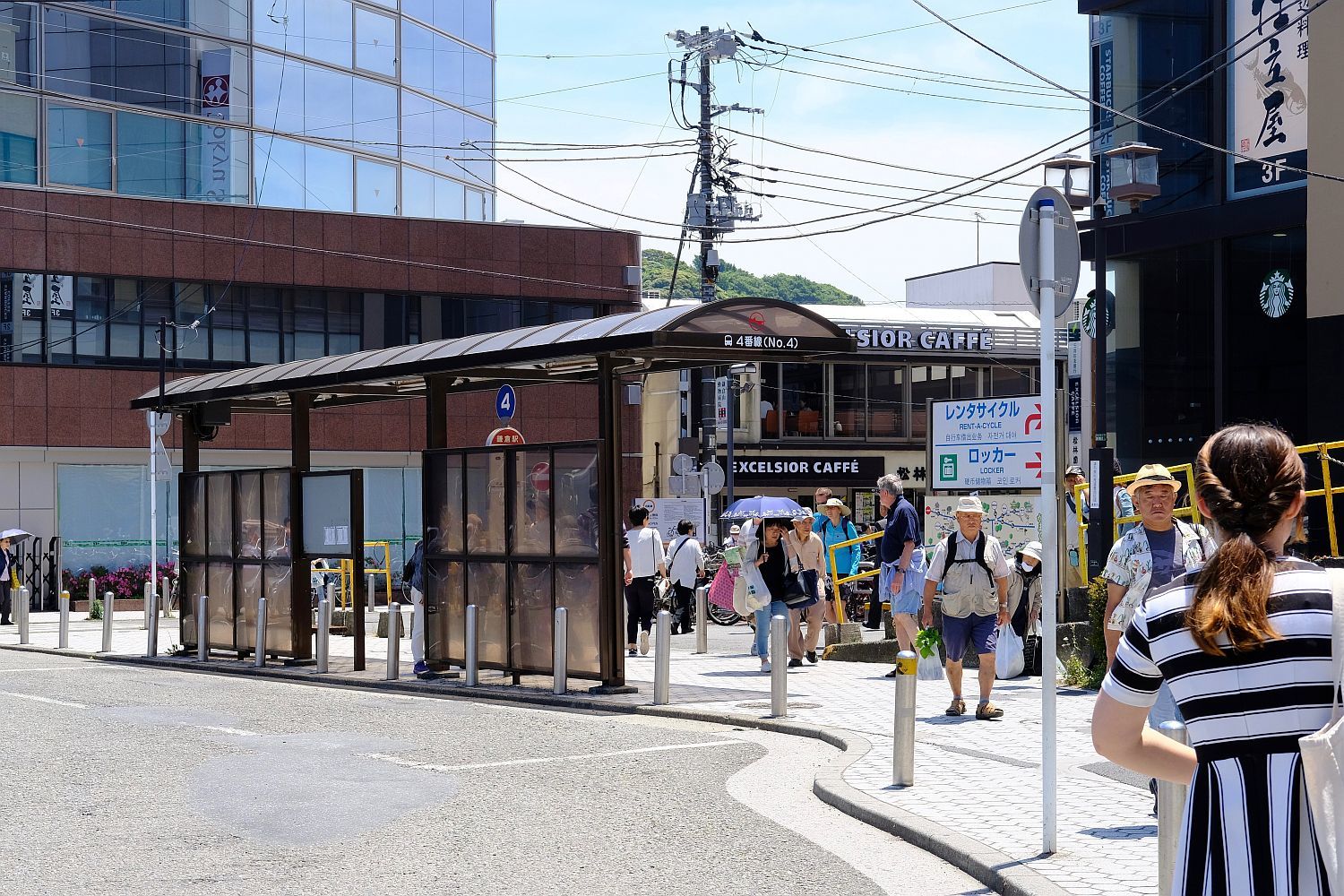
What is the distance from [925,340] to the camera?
166 ft

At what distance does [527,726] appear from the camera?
12703mm

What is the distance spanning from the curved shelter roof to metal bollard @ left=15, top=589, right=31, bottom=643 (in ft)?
23.5

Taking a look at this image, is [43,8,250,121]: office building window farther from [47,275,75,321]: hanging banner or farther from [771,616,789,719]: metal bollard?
[771,616,789,719]: metal bollard

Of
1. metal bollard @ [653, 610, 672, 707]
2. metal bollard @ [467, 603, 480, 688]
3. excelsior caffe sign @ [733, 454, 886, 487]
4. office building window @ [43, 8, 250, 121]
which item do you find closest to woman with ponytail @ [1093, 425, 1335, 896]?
metal bollard @ [653, 610, 672, 707]

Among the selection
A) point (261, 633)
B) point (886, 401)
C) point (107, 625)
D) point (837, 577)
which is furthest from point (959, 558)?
point (886, 401)

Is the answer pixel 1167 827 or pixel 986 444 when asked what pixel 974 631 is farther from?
pixel 1167 827

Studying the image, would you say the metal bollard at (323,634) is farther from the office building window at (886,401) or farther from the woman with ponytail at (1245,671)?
the office building window at (886,401)

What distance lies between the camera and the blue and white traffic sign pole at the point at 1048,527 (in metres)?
7.20

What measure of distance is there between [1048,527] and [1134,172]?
12664mm

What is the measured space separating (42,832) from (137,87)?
1290 inches

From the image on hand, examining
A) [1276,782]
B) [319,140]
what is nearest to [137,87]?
[319,140]

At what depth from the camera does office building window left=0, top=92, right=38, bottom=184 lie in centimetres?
3594

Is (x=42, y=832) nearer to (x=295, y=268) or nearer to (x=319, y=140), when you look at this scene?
(x=295, y=268)

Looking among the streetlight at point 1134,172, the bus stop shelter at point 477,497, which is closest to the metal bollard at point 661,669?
the bus stop shelter at point 477,497
